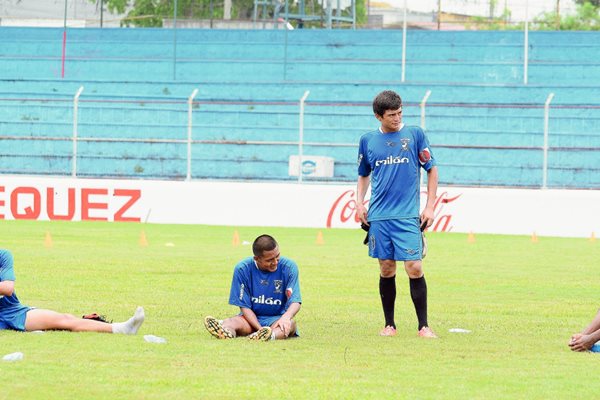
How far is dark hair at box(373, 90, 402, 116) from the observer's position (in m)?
11.0

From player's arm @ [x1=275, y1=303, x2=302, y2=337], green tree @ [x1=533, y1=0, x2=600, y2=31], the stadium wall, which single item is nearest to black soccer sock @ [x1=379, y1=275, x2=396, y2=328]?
player's arm @ [x1=275, y1=303, x2=302, y2=337]

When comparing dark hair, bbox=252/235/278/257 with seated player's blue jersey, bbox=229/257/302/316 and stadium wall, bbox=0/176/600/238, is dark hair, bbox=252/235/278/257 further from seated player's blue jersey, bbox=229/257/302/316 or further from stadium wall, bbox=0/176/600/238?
stadium wall, bbox=0/176/600/238

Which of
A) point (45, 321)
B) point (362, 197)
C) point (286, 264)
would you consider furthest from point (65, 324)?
point (362, 197)

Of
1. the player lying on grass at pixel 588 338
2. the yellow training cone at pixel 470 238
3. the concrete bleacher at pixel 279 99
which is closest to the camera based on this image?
the player lying on grass at pixel 588 338

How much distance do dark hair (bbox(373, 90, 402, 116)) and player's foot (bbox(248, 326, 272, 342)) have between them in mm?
2125

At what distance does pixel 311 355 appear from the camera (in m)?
9.73

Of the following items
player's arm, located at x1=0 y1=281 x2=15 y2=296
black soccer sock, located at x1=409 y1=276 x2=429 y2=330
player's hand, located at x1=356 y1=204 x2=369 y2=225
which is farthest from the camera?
player's hand, located at x1=356 y1=204 x2=369 y2=225

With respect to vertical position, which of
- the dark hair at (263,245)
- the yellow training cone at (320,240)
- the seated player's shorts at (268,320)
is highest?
the dark hair at (263,245)

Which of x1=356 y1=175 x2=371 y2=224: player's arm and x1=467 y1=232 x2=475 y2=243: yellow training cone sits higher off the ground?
x1=356 y1=175 x2=371 y2=224: player's arm

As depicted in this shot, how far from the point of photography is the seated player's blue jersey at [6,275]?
10453mm

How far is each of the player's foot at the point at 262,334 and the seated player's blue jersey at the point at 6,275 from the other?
6.61 feet

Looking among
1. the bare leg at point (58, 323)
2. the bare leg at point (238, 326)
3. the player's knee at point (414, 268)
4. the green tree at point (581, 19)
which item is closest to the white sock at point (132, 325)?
the bare leg at point (58, 323)

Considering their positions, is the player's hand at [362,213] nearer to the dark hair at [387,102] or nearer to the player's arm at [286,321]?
the dark hair at [387,102]

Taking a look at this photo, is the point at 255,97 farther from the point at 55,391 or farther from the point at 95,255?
the point at 55,391
